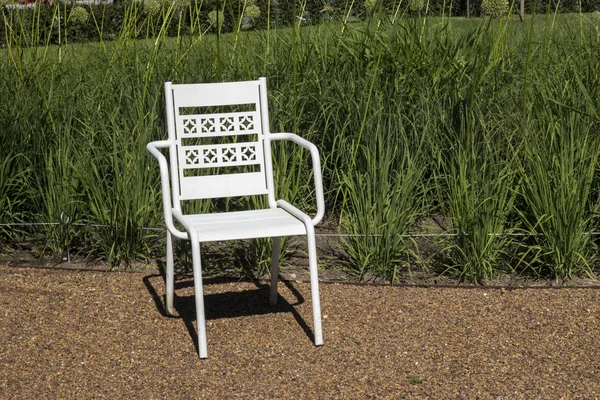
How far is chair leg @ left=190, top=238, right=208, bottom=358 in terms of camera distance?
3723 millimetres

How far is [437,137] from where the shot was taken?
18.0ft

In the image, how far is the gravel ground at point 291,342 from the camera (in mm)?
3652

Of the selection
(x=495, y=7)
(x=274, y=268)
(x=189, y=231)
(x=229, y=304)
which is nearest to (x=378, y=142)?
(x=495, y=7)

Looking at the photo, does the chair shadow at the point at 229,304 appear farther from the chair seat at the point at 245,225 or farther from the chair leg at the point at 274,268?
the chair seat at the point at 245,225

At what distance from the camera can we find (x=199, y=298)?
12.5 feet

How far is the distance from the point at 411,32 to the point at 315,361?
2698 millimetres

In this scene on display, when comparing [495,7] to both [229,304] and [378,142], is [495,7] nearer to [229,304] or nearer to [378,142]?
[378,142]

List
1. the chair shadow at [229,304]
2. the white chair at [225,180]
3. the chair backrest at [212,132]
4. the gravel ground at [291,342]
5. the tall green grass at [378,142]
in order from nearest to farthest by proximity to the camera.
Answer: the gravel ground at [291,342] < the white chair at [225,180] < the chair backrest at [212,132] < the chair shadow at [229,304] < the tall green grass at [378,142]

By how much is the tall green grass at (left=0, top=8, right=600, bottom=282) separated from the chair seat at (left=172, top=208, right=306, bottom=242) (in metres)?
0.88

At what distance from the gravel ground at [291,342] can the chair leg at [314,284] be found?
0.07 m

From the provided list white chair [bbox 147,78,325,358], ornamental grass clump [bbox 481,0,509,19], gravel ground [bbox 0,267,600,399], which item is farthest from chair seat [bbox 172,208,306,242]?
ornamental grass clump [bbox 481,0,509,19]

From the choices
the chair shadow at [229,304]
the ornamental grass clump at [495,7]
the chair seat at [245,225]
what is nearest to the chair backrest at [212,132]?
the chair seat at [245,225]

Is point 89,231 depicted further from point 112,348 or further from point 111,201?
point 112,348

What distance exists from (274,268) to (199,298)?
72 centimetres
